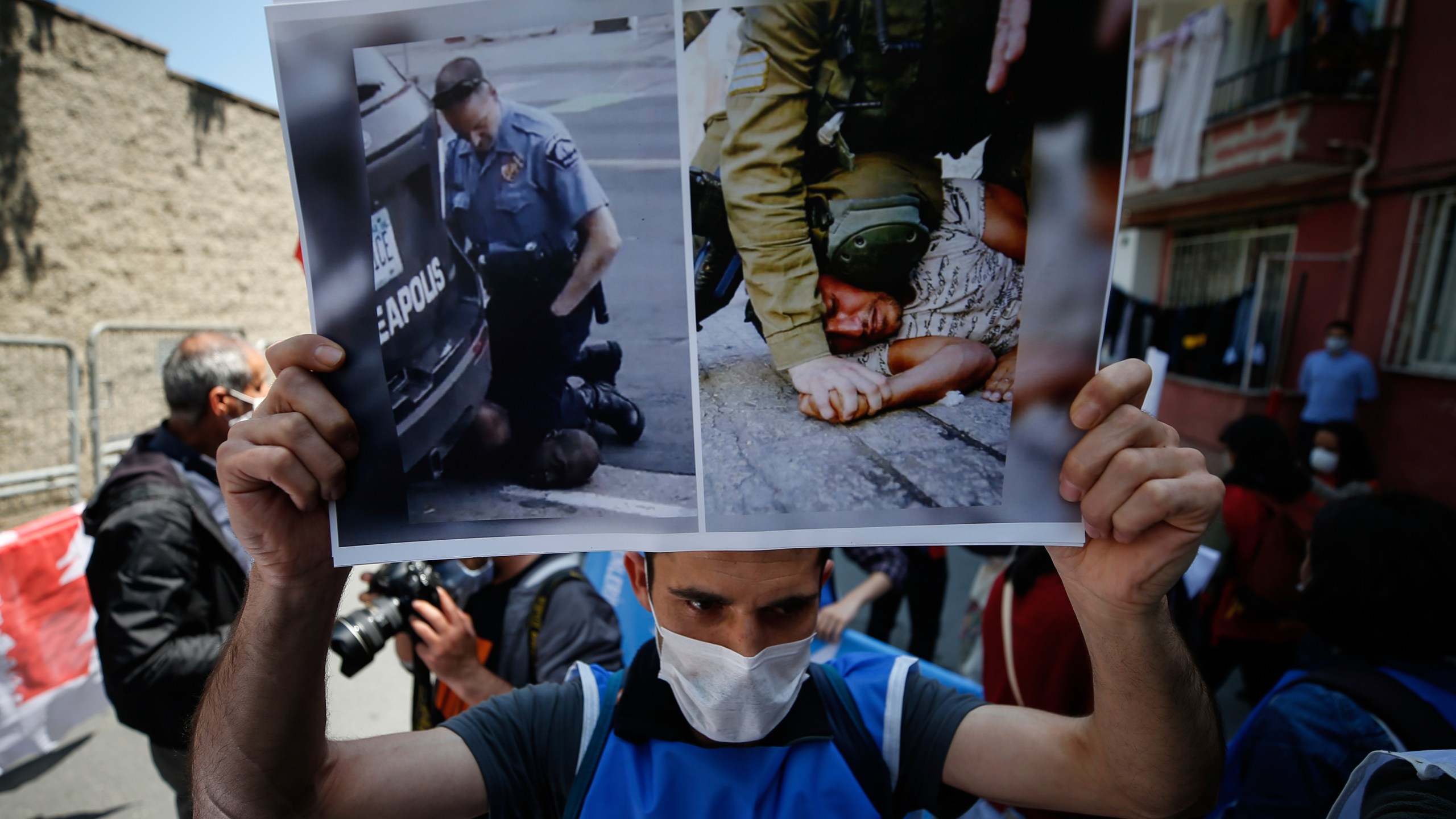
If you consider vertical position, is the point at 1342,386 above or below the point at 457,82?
below

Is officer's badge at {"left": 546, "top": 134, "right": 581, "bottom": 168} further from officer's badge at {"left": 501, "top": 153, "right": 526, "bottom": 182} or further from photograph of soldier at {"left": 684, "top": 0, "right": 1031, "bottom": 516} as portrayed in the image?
photograph of soldier at {"left": 684, "top": 0, "right": 1031, "bottom": 516}

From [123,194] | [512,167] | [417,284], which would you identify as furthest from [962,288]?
[123,194]

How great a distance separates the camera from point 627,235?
87 centimetres

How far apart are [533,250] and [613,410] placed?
224 mm

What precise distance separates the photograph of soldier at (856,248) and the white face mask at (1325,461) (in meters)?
5.21

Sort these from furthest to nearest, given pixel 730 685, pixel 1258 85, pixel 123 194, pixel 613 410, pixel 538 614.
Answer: pixel 1258 85
pixel 123 194
pixel 538 614
pixel 730 685
pixel 613 410

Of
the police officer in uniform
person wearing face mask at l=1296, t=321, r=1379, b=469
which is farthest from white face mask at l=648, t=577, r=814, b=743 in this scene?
person wearing face mask at l=1296, t=321, r=1379, b=469

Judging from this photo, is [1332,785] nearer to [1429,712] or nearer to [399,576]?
[1429,712]

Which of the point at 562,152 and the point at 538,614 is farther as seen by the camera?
the point at 538,614

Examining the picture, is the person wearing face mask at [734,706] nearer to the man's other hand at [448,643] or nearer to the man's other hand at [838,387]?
the man's other hand at [838,387]

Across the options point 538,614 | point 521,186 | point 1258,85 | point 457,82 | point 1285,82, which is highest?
point 1258,85

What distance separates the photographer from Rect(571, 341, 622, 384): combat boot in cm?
89

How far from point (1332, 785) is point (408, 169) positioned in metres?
1.97

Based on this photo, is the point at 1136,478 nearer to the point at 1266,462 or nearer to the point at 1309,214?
the point at 1266,462
